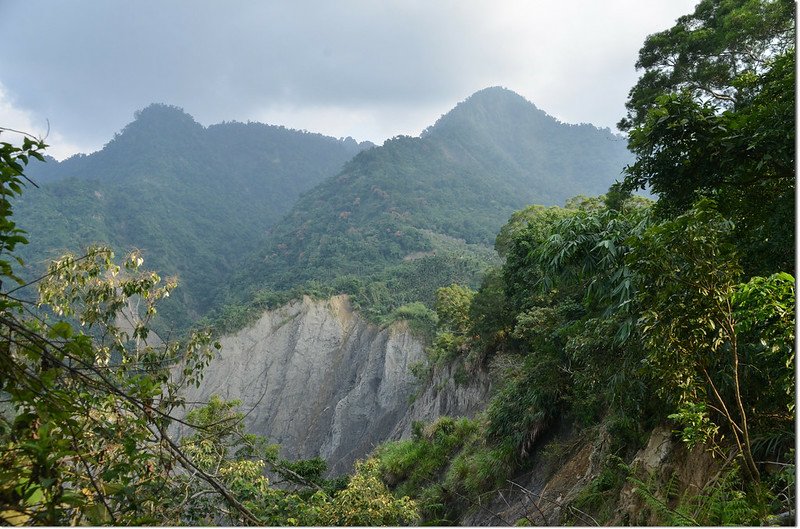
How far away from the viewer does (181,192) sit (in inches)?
2857

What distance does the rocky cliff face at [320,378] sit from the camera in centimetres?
2961

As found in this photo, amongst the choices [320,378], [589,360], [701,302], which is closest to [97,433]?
[701,302]

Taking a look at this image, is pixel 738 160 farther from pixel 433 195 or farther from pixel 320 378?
pixel 433 195

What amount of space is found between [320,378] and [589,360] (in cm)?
2899

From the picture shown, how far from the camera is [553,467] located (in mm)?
8211

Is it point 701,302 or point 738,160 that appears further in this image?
point 738,160

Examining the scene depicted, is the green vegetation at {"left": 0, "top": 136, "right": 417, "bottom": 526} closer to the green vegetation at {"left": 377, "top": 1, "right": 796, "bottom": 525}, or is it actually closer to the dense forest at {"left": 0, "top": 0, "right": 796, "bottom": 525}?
the dense forest at {"left": 0, "top": 0, "right": 796, "bottom": 525}

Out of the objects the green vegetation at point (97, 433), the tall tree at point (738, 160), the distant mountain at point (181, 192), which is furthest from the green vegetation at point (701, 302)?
the distant mountain at point (181, 192)

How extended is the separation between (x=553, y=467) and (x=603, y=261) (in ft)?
14.6

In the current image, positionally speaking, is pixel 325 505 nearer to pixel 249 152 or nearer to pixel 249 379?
pixel 249 379

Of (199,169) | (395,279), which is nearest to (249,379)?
(395,279)

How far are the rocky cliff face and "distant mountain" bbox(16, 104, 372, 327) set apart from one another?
44.1 ft

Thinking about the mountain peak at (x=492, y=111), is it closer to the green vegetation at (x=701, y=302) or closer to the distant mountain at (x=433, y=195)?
the distant mountain at (x=433, y=195)

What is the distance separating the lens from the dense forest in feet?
6.03
